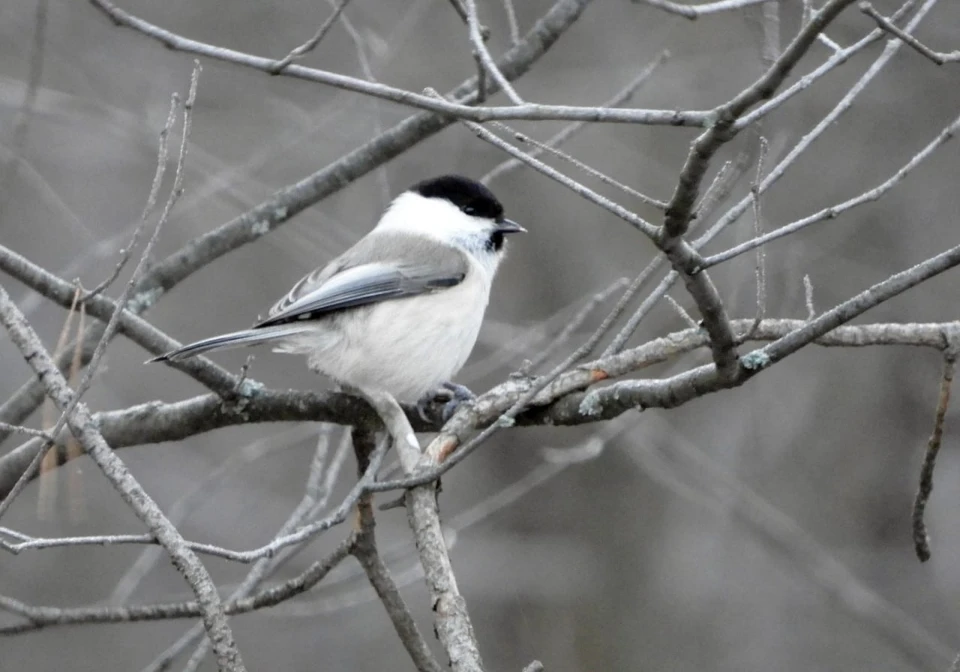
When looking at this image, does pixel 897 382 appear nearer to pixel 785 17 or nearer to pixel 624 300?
pixel 785 17

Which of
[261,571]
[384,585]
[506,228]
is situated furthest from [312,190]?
[384,585]

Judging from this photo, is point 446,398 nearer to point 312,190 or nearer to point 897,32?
point 312,190

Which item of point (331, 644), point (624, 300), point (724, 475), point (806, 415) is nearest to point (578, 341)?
point (724, 475)

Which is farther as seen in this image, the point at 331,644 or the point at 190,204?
the point at 331,644

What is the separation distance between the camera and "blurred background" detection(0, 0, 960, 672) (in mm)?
5605

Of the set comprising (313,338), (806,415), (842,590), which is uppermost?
(313,338)

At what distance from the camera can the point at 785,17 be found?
17.4ft

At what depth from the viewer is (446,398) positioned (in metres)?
3.67

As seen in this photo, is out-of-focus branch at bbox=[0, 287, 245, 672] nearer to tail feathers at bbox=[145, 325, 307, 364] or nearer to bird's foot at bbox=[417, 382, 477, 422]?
tail feathers at bbox=[145, 325, 307, 364]

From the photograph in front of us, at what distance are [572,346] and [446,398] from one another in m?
2.00

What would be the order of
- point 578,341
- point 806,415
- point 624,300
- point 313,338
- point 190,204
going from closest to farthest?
point 624,300 → point 313,338 → point 190,204 → point 578,341 → point 806,415

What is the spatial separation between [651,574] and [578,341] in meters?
1.57

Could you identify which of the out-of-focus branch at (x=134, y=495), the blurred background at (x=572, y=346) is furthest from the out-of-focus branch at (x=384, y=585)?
the blurred background at (x=572, y=346)

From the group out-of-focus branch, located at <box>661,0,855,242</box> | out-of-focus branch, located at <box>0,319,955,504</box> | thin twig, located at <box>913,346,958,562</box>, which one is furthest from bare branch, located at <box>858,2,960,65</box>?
out-of-focus branch, located at <box>0,319,955,504</box>
